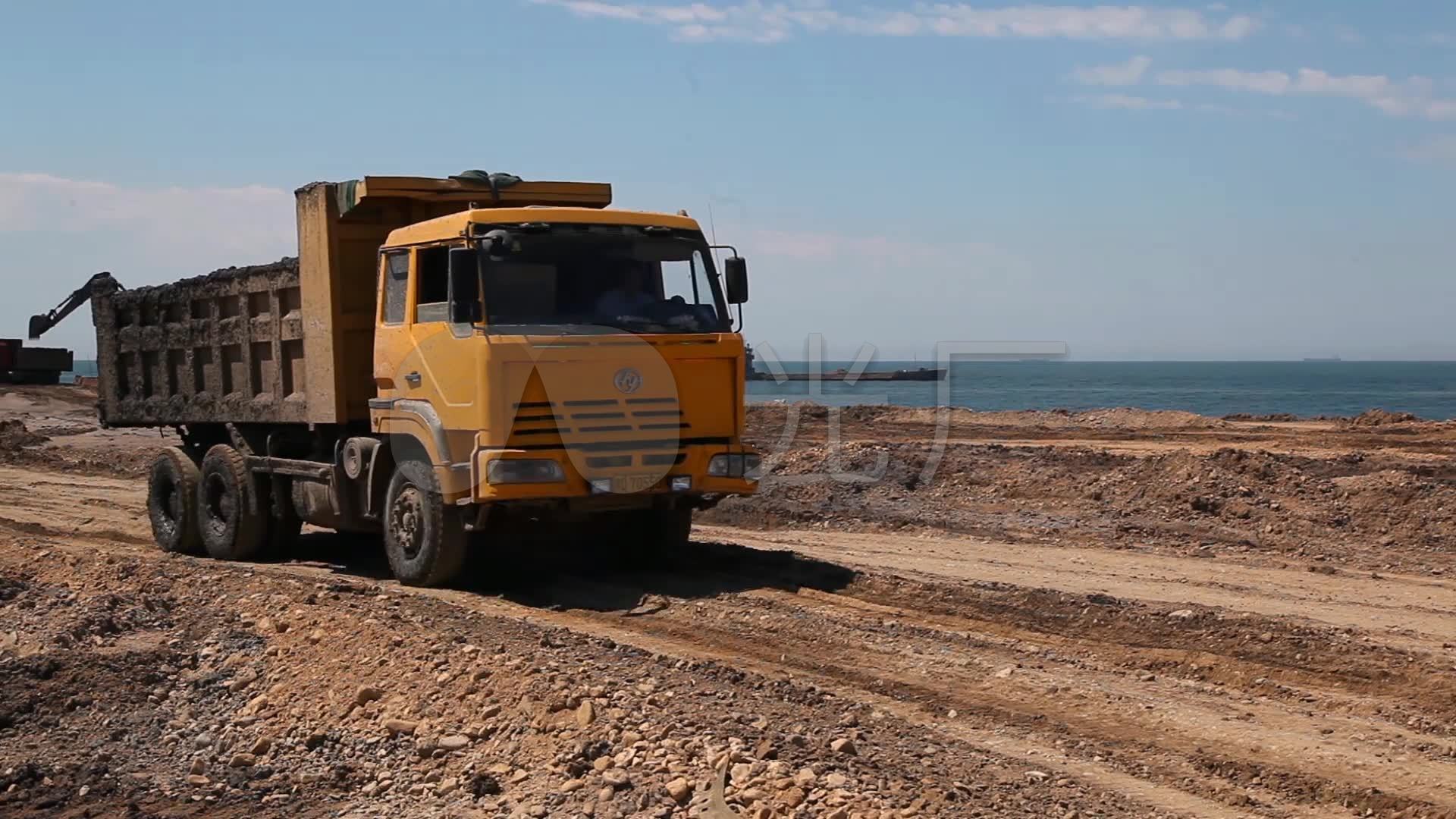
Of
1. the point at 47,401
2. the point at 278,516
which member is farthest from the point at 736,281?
the point at 47,401

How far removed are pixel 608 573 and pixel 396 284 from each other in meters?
3.08

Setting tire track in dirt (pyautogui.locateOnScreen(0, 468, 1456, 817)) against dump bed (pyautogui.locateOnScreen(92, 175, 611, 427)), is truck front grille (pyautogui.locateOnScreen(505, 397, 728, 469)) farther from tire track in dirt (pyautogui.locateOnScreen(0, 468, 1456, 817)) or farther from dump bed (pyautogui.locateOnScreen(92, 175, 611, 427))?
dump bed (pyautogui.locateOnScreen(92, 175, 611, 427))

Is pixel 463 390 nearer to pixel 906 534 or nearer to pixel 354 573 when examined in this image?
pixel 354 573

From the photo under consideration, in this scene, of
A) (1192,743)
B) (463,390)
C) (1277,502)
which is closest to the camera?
(1192,743)

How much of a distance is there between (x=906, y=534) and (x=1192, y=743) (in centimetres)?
828

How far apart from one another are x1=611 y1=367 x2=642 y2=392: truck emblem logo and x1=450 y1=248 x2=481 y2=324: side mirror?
1119 mm

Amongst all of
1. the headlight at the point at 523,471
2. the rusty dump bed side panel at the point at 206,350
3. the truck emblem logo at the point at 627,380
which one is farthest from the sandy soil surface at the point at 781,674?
the truck emblem logo at the point at 627,380

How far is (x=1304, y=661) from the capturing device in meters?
8.61

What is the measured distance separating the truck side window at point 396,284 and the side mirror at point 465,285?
0.87m

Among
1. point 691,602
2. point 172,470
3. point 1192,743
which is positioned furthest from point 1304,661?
point 172,470

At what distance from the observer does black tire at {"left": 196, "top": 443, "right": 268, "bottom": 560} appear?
13.7m

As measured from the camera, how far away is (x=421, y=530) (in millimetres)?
11297

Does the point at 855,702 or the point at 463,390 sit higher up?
the point at 463,390

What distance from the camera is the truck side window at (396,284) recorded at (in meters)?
11.2
